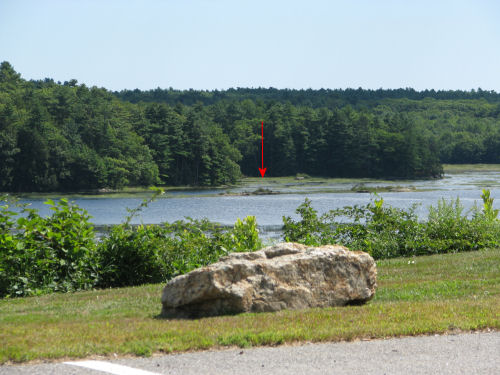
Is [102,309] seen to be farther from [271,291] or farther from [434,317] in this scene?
[434,317]

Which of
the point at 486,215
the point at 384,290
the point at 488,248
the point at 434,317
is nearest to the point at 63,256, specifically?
the point at 384,290

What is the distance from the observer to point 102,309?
8.23 metres

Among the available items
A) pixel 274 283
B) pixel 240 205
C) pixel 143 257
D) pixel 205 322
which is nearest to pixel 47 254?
pixel 143 257

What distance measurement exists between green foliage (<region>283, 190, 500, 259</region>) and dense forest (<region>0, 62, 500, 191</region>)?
6436 cm

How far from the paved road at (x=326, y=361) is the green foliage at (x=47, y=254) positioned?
4699 mm

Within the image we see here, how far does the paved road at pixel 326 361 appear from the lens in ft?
18.1

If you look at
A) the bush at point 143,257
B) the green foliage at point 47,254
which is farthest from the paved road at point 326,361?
the bush at point 143,257

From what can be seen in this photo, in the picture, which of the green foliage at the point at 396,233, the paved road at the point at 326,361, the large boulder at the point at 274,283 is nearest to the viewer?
the paved road at the point at 326,361

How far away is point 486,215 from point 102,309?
11.3m

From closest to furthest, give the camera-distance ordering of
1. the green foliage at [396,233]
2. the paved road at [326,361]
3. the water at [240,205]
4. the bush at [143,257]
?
1. the paved road at [326,361]
2. the bush at [143,257]
3. the green foliage at [396,233]
4. the water at [240,205]

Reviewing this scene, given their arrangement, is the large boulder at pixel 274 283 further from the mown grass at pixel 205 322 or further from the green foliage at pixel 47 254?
the green foliage at pixel 47 254

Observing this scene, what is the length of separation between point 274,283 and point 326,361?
207cm

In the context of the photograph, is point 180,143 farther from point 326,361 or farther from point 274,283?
point 326,361

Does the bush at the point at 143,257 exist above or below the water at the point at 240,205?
above
